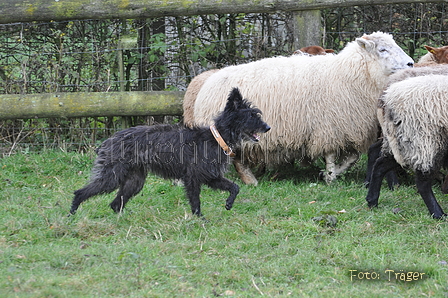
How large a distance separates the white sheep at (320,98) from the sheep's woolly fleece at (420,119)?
125 centimetres

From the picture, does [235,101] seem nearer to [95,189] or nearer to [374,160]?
[95,189]

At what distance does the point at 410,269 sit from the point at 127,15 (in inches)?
203

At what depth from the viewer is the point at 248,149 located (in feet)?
22.0

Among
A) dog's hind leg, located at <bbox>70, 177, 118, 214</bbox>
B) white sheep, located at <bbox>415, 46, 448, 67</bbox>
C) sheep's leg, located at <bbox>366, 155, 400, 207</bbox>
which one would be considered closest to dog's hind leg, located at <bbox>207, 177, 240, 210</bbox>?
dog's hind leg, located at <bbox>70, 177, 118, 214</bbox>

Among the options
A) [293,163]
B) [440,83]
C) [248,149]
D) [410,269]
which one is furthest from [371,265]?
[293,163]

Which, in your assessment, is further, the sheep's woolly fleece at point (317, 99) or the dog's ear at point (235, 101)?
the sheep's woolly fleece at point (317, 99)

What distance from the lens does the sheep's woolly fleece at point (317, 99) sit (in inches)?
251

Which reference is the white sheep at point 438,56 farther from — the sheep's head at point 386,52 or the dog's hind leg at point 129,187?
the dog's hind leg at point 129,187

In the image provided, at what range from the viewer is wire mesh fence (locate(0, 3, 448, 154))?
7.98 m

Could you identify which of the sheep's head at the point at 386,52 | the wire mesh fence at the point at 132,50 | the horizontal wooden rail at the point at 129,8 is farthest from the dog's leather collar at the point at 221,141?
the wire mesh fence at the point at 132,50

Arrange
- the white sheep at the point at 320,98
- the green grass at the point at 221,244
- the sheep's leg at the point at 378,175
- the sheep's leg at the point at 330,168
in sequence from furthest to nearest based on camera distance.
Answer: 1. the sheep's leg at the point at 330,168
2. the white sheep at the point at 320,98
3. the sheep's leg at the point at 378,175
4. the green grass at the point at 221,244

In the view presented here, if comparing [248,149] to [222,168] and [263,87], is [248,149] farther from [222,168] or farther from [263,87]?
[222,168]

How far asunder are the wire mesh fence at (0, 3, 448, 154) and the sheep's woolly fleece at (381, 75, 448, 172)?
10.6 ft

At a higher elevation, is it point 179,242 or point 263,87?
point 263,87
